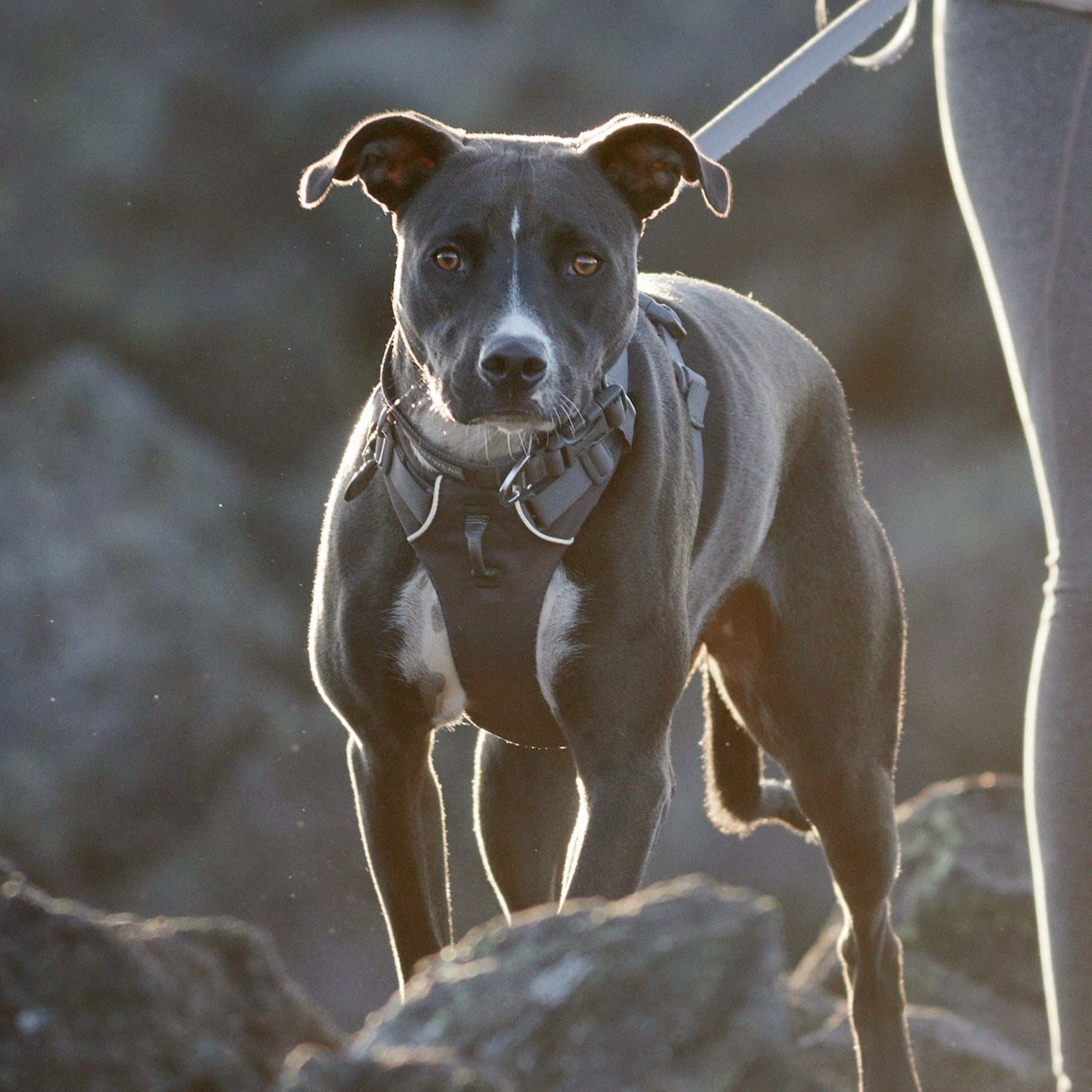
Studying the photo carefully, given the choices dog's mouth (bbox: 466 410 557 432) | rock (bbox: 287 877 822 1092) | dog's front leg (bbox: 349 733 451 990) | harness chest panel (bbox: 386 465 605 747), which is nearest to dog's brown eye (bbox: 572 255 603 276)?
dog's mouth (bbox: 466 410 557 432)

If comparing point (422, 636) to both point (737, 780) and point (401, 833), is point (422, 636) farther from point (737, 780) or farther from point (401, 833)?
point (737, 780)

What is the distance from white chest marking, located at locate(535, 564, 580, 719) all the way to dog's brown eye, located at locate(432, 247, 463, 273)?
49 centimetres

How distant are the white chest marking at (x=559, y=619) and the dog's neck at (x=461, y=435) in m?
0.20

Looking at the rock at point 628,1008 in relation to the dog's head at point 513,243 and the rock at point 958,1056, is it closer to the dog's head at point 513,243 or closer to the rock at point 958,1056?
the dog's head at point 513,243

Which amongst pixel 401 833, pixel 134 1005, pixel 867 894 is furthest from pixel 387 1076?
pixel 867 894

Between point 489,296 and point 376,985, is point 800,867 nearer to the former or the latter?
point 376,985

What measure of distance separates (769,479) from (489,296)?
81 cm

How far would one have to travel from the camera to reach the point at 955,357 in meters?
11.1

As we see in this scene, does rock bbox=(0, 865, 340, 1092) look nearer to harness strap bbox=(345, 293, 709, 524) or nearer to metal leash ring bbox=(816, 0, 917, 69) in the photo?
harness strap bbox=(345, 293, 709, 524)

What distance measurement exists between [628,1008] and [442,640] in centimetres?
124

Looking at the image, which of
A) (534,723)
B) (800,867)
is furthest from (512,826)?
(800,867)

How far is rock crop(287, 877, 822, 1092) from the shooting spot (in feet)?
4.50

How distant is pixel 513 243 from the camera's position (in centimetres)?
254

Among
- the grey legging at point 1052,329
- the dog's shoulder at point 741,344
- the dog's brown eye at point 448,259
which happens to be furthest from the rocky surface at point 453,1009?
the dog's shoulder at point 741,344
